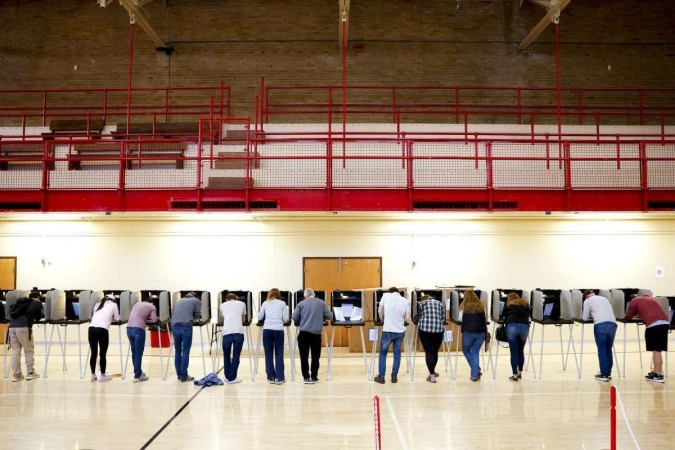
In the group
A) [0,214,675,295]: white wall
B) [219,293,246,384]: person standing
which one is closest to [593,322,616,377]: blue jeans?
[0,214,675,295]: white wall

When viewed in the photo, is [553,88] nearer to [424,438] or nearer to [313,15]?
[313,15]

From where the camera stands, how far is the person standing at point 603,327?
10055mm

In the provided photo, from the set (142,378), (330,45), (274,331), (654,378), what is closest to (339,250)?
(274,331)

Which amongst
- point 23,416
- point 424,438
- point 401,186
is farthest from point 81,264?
point 424,438

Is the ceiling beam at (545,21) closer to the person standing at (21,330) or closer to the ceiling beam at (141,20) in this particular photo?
the ceiling beam at (141,20)

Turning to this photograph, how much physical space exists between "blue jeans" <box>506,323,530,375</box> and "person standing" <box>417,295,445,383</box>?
1.13 meters

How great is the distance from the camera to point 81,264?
1423 cm

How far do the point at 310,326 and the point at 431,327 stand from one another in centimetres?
204

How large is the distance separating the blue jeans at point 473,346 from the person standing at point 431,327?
0.42 m

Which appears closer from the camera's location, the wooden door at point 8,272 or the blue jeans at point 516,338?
the blue jeans at point 516,338

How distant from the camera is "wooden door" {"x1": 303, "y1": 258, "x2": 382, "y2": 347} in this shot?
14.1 meters

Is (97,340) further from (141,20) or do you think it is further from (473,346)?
(141,20)

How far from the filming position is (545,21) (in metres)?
16.5

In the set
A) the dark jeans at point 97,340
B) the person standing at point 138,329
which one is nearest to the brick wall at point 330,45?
the person standing at point 138,329
